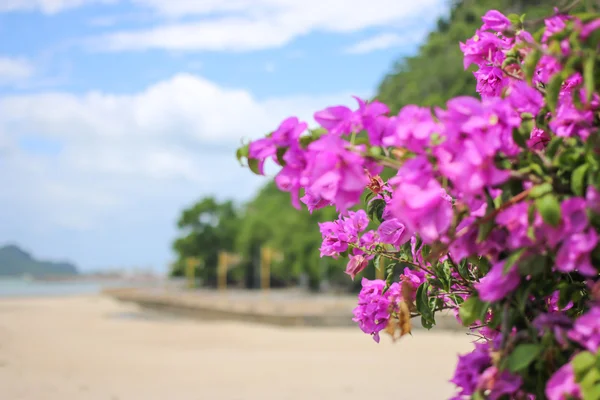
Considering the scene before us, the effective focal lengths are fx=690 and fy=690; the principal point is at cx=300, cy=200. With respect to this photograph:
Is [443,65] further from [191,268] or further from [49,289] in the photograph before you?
[49,289]

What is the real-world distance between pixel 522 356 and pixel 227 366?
34.0 feet

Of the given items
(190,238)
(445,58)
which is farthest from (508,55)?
(190,238)

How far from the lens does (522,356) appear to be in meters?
1.42

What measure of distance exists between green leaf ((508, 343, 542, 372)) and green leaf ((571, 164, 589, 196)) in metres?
0.33

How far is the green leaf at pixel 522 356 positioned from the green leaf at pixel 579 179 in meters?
0.33

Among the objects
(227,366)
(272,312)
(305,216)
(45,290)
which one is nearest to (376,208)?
(227,366)

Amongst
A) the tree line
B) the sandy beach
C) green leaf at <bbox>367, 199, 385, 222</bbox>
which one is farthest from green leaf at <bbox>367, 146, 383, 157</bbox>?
the tree line

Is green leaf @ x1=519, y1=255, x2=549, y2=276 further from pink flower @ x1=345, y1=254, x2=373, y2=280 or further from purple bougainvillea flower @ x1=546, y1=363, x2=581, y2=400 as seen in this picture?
pink flower @ x1=345, y1=254, x2=373, y2=280

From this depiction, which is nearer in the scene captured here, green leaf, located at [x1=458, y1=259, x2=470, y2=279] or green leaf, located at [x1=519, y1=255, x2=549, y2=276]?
green leaf, located at [x1=519, y1=255, x2=549, y2=276]

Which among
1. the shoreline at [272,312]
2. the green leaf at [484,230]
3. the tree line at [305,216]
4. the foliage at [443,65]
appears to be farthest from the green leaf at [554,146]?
the foliage at [443,65]

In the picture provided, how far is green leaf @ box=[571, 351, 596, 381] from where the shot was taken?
1367 mm

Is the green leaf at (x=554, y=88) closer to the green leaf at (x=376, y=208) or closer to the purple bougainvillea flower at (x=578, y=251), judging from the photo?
the purple bougainvillea flower at (x=578, y=251)

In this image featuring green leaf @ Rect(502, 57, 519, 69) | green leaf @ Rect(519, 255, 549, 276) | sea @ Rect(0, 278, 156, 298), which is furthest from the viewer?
sea @ Rect(0, 278, 156, 298)

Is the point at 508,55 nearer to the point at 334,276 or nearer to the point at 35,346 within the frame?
the point at 35,346
